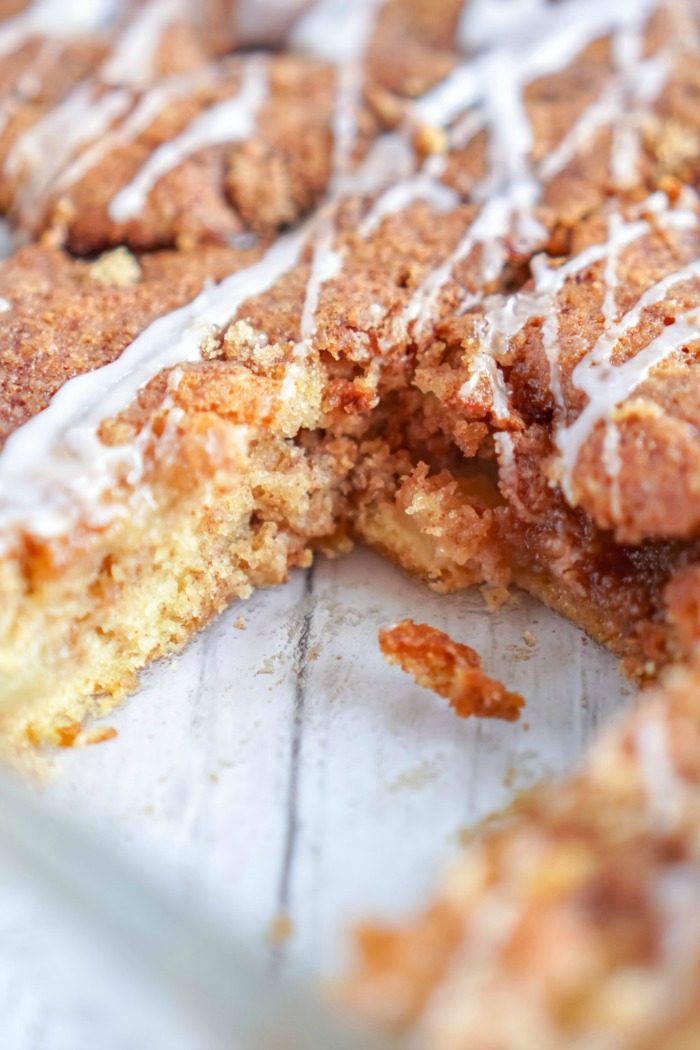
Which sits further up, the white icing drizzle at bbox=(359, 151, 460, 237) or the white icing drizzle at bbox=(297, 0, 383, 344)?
the white icing drizzle at bbox=(297, 0, 383, 344)

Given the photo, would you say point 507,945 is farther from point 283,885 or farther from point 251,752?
point 251,752

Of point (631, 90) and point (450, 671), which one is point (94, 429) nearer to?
point (450, 671)

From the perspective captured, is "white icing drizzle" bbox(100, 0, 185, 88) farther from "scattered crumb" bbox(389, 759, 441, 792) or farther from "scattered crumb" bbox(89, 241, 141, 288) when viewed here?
"scattered crumb" bbox(389, 759, 441, 792)

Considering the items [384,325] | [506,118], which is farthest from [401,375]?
[506,118]

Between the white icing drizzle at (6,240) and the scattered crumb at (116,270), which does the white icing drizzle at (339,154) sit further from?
the white icing drizzle at (6,240)

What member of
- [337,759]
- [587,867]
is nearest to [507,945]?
[587,867]

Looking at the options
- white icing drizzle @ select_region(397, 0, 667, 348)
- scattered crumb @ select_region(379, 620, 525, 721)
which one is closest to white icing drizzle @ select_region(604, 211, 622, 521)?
white icing drizzle @ select_region(397, 0, 667, 348)
